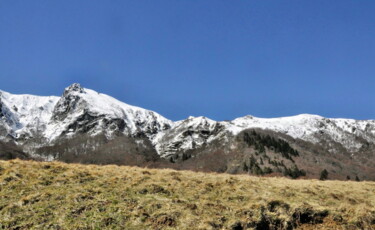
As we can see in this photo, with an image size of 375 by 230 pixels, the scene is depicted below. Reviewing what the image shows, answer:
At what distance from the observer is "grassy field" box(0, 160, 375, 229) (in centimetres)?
1312

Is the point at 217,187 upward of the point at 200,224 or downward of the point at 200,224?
upward

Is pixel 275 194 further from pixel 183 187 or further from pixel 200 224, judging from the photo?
pixel 200 224

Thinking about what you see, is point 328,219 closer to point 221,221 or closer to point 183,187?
point 221,221

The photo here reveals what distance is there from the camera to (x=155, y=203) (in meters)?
14.7

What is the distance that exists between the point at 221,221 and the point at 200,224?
3.89 ft

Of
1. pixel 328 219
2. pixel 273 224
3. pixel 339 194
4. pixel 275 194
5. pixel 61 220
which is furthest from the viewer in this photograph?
pixel 339 194

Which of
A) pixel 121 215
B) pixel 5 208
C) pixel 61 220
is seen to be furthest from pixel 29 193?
pixel 121 215

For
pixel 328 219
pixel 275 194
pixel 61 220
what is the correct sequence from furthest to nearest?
pixel 275 194 < pixel 328 219 < pixel 61 220

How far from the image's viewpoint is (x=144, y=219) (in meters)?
13.2

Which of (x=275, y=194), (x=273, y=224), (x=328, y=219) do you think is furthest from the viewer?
(x=275, y=194)

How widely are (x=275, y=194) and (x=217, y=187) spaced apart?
3.50 meters

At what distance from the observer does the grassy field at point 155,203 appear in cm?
1312

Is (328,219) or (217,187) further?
(217,187)

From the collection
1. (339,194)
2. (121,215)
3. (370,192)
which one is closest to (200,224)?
(121,215)
